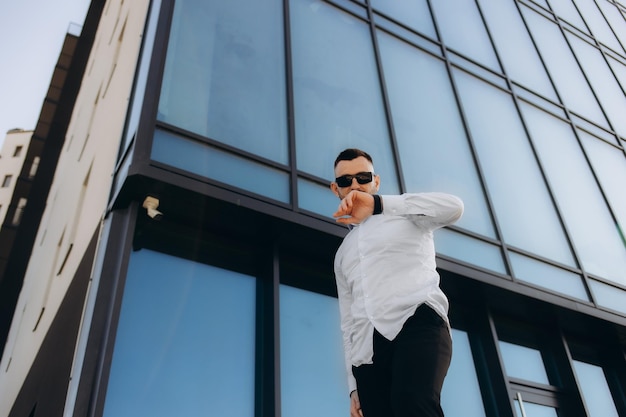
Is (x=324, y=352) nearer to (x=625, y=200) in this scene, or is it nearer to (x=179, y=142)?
(x=179, y=142)

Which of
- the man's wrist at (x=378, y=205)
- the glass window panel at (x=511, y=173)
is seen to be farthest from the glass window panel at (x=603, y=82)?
the man's wrist at (x=378, y=205)

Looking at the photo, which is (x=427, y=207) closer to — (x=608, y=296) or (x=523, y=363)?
(x=523, y=363)

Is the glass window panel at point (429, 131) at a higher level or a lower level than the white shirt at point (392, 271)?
higher

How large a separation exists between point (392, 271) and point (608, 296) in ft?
18.9

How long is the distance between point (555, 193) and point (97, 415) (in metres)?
6.31

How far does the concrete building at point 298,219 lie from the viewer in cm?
406

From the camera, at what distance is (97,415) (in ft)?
10.8

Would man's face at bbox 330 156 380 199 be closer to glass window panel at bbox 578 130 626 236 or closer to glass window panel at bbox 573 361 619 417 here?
glass window panel at bbox 573 361 619 417

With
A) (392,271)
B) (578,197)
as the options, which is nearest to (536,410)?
(578,197)

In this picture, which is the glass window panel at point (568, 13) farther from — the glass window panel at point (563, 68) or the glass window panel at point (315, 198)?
the glass window panel at point (315, 198)

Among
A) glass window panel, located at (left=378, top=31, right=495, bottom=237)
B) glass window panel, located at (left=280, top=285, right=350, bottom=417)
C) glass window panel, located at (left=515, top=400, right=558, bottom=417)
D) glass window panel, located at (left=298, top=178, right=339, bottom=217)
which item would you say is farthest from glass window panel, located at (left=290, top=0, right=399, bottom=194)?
glass window panel, located at (left=515, top=400, right=558, bottom=417)

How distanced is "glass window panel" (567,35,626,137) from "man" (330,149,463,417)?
355 inches

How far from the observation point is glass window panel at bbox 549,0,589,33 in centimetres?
1118

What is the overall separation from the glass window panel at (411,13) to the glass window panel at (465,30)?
0.68ft
